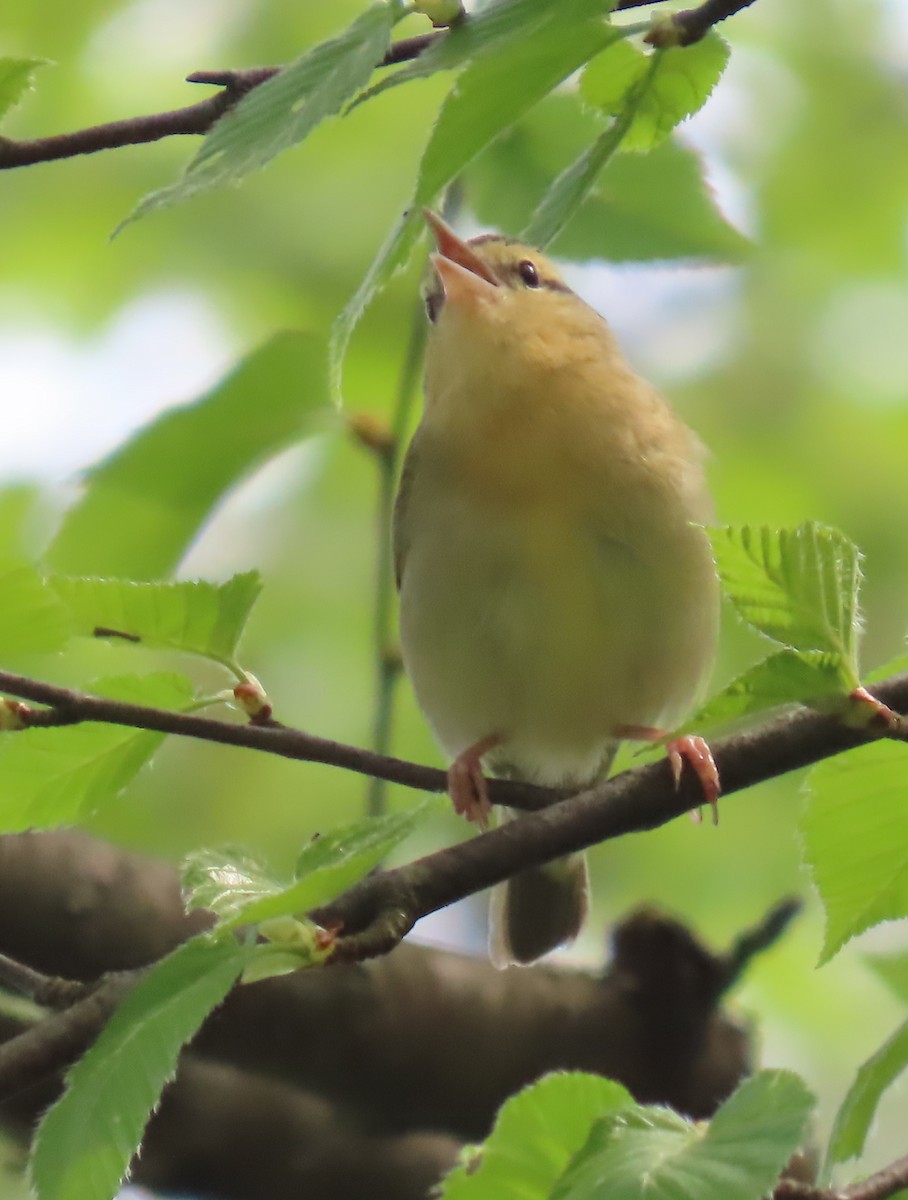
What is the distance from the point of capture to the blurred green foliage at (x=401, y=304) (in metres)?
5.37

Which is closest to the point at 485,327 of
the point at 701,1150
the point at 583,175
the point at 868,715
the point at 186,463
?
the point at 186,463

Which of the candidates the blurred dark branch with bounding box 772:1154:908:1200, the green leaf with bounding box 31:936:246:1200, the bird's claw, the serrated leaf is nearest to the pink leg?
the bird's claw

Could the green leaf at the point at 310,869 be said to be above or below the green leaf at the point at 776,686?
below

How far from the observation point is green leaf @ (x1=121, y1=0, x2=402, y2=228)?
6.20 ft

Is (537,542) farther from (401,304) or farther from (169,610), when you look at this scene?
(169,610)

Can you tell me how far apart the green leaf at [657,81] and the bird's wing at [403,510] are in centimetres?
204

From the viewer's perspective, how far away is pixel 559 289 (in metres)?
5.18

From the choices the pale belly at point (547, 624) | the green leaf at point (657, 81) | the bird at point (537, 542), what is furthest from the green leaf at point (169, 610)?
the pale belly at point (547, 624)

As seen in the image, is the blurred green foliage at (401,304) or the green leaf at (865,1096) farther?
the blurred green foliage at (401,304)

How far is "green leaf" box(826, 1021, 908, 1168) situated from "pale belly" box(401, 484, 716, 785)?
70.3 inches

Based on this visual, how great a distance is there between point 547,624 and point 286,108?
2178mm

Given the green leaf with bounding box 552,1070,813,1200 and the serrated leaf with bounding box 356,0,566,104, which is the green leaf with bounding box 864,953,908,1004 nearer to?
the green leaf with bounding box 552,1070,813,1200

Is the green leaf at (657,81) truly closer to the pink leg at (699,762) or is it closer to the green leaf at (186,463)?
the pink leg at (699,762)

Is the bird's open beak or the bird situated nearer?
the bird
